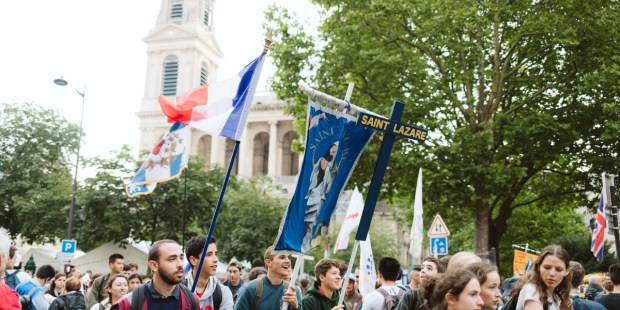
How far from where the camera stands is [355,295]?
9.12m

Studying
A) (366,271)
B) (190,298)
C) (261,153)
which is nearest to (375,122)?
(190,298)

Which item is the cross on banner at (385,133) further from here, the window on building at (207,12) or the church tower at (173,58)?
the window on building at (207,12)

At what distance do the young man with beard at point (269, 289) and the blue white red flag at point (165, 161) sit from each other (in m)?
1.93

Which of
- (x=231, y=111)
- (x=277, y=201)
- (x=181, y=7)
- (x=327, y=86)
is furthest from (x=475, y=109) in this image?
(x=181, y=7)

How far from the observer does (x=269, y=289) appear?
571 cm

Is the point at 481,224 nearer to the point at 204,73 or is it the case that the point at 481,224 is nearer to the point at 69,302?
the point at 69,302

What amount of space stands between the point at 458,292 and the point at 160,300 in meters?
1.96

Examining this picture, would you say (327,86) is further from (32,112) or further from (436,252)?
(32,112)

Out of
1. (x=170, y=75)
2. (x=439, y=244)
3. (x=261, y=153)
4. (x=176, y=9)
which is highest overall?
(x=176, y=9)

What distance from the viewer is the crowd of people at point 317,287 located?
4086 mm

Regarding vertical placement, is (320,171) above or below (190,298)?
above

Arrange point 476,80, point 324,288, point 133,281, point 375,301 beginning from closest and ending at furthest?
point 375,301 < point 324,288 < point 133,281 < point 476,80

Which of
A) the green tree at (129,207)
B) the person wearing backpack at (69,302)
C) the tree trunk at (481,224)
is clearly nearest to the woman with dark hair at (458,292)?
the person wearing backpack at (69,302)

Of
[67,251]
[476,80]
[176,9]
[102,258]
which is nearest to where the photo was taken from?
[476,80]
